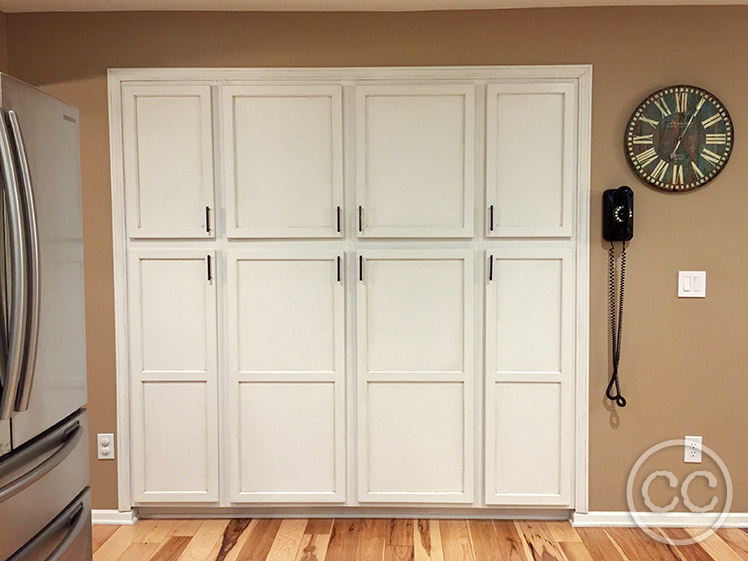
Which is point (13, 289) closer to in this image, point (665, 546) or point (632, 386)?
point (632, 386)

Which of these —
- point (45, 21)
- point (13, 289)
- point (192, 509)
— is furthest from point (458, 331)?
point (45, 21)

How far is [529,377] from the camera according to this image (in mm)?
2879

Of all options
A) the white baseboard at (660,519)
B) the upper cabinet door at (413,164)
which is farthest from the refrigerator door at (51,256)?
the white baseboard at (660,519)

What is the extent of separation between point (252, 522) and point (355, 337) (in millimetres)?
1009

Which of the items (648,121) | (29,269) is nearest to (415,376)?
(648,121)

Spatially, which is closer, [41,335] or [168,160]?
[41,335]

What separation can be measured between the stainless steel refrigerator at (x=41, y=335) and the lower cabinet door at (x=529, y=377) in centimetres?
175

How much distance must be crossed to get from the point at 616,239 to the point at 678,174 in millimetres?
400

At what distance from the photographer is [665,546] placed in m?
2.74

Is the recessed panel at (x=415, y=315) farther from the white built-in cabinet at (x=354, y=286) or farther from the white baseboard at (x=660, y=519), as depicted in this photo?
the white baseboard at (x=660, y=519)

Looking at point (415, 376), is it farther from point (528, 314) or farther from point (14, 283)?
point (14, 283)

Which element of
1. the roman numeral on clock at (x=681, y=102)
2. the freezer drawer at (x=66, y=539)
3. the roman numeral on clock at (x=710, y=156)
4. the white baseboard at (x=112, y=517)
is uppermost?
the roman numeral on clock at (x=681, y=102)

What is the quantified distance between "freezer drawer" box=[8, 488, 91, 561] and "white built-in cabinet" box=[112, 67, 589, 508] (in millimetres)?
1108

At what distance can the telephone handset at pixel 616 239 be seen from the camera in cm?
276
